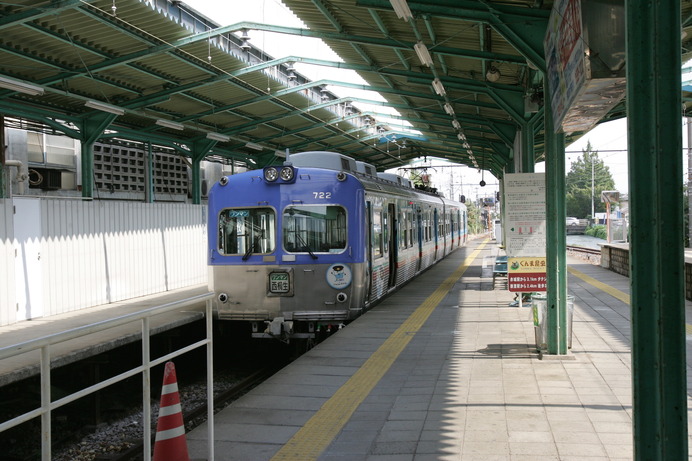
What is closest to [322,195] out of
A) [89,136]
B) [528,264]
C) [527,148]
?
[528,264]

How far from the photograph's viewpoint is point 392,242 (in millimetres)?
12148

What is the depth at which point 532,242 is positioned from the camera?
952cm

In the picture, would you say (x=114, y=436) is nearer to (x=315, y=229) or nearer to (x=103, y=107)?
(x=315, y=229)

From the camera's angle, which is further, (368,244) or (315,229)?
(368,244)

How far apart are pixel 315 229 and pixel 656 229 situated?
6403mm

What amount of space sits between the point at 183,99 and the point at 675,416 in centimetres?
1404

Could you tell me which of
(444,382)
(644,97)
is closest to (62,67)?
(444,382)

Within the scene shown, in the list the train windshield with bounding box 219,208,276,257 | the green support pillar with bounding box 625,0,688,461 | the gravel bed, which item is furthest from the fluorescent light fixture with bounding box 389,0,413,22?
the gravel bed

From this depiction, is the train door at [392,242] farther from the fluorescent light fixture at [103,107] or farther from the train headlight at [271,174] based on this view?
the fluorescent light fixture at [103,107]

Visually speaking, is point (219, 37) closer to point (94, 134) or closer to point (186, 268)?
point (94, 134)

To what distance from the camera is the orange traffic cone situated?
13.2 ft

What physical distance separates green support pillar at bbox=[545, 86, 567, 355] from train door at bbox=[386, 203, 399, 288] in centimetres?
461

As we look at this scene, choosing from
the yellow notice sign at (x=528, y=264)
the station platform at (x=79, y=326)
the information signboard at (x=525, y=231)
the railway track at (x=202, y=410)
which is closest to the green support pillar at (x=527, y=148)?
the information signboard at (x=525, y=231)

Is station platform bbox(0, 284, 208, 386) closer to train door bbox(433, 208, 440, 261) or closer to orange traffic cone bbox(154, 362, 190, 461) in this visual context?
orange traffic cone bbox(154, 362, 190, 461)
